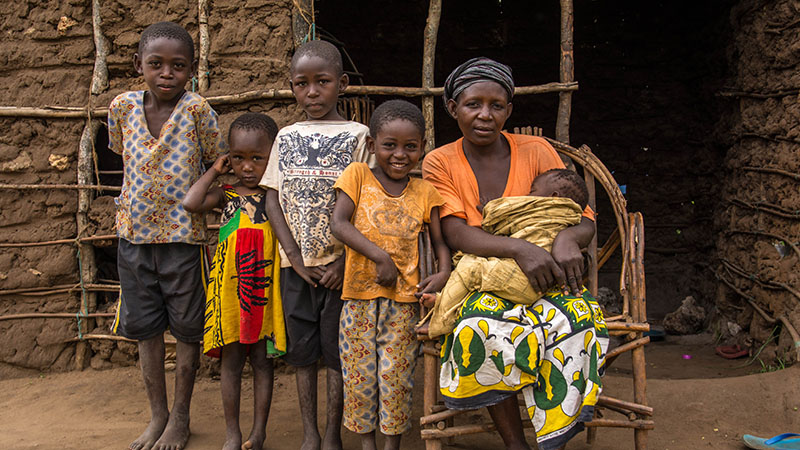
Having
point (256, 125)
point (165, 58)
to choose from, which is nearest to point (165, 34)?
point (165, 58)

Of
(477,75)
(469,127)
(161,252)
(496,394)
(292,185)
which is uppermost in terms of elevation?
(477,75)

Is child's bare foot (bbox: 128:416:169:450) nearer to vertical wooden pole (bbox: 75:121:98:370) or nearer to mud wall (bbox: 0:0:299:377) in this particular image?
mud wall (bbox: 0:0:299:377)

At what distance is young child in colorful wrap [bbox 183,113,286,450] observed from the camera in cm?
231

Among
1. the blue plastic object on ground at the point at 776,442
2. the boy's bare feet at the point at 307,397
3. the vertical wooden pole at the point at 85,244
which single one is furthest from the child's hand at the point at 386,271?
the vertical wooden pole at the point at 85,244

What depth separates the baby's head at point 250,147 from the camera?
234 cm

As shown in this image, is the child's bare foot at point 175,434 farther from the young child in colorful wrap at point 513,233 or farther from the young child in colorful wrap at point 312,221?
the young child in colorful wrap at point 513,233

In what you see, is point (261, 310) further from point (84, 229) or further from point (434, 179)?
point (84, 229)

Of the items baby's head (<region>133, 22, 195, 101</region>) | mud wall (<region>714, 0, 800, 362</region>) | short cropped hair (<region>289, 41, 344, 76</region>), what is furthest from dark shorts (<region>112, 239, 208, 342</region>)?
mud wall (<region>714, 0, 800, 362</region>)

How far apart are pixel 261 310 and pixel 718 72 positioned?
4.68 m

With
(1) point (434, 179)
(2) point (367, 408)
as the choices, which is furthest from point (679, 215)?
(2) point (367, 408)

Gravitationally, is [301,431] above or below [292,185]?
below

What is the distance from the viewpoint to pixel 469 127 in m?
2.26

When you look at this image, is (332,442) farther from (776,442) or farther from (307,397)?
(776,442)

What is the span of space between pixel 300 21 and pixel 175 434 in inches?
87.0
